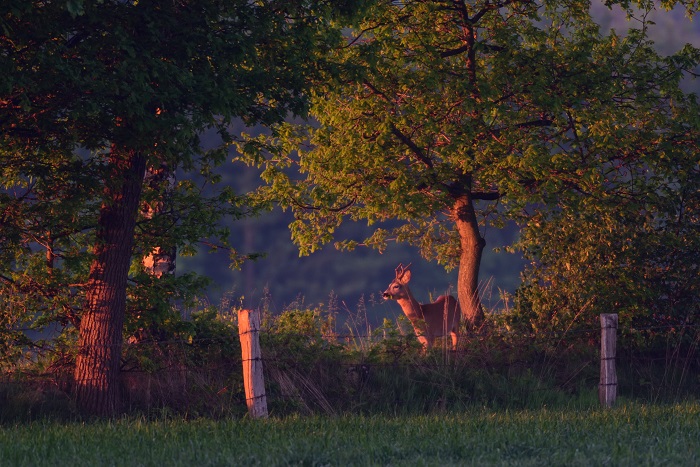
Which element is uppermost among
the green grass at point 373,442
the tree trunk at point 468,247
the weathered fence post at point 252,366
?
the tree trunk at point 468,247

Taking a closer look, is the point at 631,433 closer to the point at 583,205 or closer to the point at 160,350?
the point at 160,350

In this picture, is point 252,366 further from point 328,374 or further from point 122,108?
point 122,108

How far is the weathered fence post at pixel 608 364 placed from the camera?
46.2 ft

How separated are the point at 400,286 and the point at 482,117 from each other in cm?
531

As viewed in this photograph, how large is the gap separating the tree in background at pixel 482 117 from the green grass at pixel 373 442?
8.92 meters

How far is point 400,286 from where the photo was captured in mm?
23094

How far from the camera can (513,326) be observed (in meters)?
18.1

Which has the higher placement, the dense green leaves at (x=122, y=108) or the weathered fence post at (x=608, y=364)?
the dense green leaves at (x=122, y=108)

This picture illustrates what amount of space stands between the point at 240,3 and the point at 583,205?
10.4 m

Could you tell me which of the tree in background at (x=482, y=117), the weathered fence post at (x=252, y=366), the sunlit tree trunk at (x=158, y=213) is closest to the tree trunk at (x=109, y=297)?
the sunlit tree trunk at (x=158, y=213)

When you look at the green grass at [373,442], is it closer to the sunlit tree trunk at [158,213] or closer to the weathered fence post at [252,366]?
the weathered fence post at [252,366]

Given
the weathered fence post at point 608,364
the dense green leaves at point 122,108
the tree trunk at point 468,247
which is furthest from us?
the tree trunk at point 468,247

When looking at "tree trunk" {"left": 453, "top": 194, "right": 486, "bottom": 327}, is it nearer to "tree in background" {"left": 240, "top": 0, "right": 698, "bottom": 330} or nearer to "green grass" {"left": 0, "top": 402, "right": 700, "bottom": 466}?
"tree in background" {"left": 240, "top": 0, "right": 698, "bottom": 330}

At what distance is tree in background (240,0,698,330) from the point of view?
19484mm
